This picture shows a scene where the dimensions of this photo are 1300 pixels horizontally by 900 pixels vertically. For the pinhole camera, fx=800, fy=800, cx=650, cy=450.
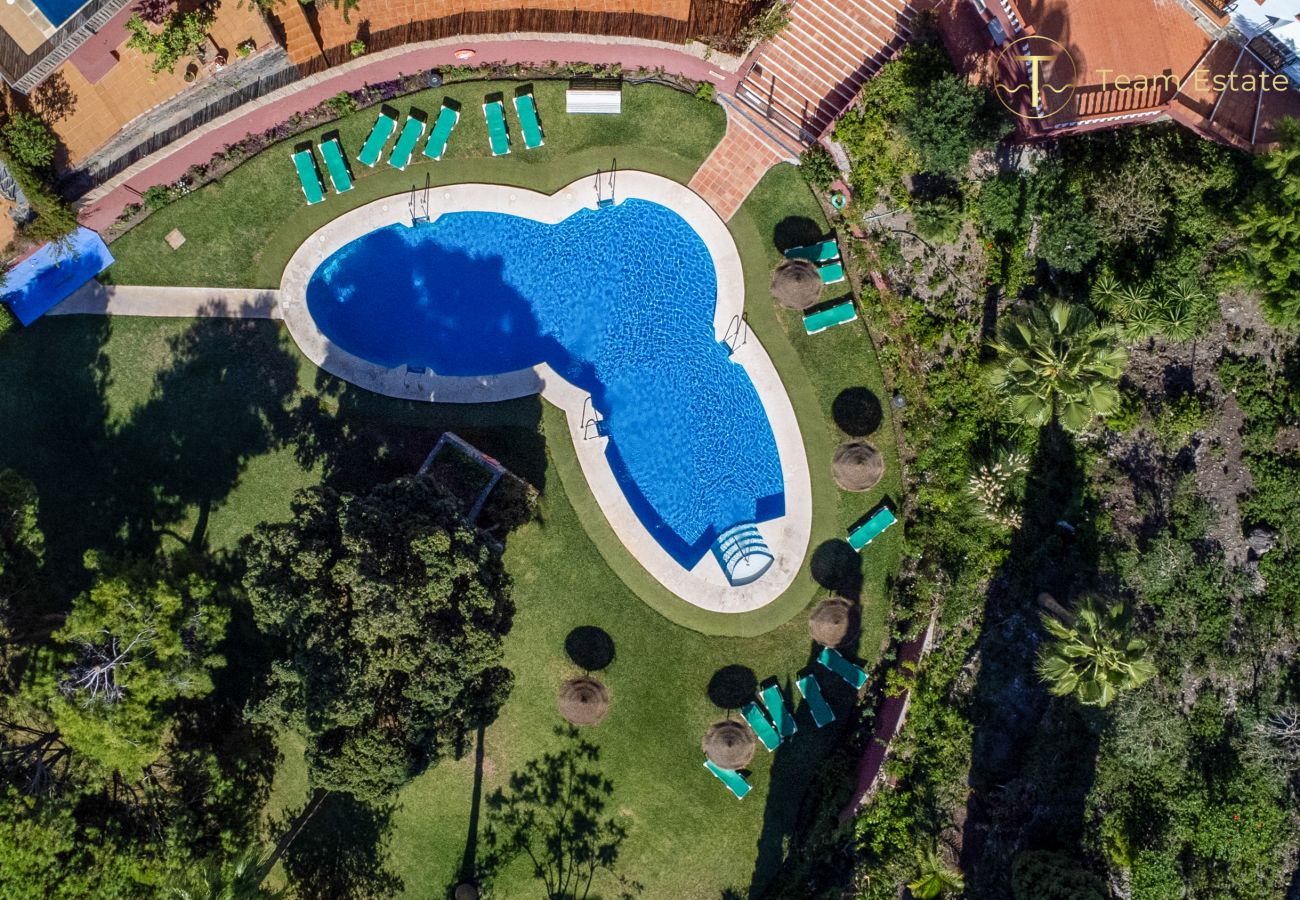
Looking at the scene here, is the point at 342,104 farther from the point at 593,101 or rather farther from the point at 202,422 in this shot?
the point at 202,422

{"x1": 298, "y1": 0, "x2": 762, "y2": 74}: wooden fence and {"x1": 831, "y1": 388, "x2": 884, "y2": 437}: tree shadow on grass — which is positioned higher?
{"x1": 298, "y1": 0, "x2": 762, "y2": 74}: wooden fence

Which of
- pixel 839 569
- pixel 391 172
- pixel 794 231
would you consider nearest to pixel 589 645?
pixel 839 569

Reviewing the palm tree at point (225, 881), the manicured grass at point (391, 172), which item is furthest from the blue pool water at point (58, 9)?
the palm tree at point (225, 881)

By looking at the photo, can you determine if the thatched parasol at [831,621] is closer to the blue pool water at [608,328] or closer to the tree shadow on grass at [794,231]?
the blue pool water at [608,328]

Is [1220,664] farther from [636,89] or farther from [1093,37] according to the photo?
[636,89]

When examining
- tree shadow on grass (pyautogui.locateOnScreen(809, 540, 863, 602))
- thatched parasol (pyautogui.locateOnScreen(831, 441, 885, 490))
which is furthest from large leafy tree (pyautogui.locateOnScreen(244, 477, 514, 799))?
thatched parasol (pyautogui.locateOnScreen(831, 441, 885, 490))

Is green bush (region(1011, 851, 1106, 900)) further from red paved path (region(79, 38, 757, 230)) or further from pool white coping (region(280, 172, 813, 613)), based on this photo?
red paved path (region(79, 38, 757, 230))
